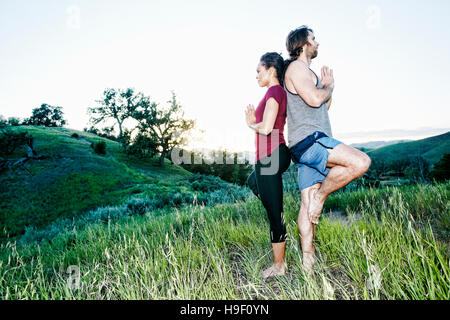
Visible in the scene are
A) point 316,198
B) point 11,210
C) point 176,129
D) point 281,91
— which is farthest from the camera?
point 176,129

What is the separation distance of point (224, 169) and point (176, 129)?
10903mm

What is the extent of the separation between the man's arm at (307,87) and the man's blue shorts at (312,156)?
1.03 ft

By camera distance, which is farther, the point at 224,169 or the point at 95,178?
the point at 224,169

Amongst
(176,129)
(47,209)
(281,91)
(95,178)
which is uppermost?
(176,129)

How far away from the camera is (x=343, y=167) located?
1996 millimetres

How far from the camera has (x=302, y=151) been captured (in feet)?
7.37

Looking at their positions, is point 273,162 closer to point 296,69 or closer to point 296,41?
point 296,69

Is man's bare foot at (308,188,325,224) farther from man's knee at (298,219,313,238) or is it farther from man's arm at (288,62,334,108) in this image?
man's arm at (288,62,334,108)

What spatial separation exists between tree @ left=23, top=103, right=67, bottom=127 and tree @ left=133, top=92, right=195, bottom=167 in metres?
59.7

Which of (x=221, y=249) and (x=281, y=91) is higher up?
(x=281, y=91)

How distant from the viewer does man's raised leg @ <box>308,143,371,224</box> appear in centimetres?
193

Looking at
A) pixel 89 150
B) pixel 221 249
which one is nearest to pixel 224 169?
pixel 89 150
